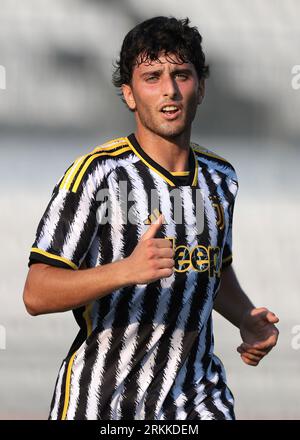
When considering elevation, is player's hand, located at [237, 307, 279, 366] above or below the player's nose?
below

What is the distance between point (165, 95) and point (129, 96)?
0.90 feet

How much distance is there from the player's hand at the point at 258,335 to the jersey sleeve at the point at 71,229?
0.74m

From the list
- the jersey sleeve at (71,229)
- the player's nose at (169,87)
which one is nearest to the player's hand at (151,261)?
the jersey sleeve at (71,229)

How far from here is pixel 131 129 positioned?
6.94 meters

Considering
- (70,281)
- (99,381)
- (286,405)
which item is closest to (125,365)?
(99,381)

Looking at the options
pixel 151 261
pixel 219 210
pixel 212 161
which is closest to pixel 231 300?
pixel 219 210

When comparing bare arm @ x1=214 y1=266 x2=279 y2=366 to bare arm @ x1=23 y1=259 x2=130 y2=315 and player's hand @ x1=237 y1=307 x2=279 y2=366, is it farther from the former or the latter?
bare arm @ x1=23 y1=259 x2=130 y2=315

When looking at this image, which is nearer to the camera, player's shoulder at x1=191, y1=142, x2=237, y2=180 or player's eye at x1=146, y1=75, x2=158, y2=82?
player's eye at x1=146, y1=75, x2=158, y2=82

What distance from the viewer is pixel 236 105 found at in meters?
7.22

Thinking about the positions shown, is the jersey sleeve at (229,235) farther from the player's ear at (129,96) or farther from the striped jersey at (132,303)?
the player's ear at (129,96)

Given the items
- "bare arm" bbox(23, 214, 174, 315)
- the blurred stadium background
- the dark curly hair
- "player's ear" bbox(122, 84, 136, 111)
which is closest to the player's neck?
"player's ear" bbox(122, 84, 136, 111)

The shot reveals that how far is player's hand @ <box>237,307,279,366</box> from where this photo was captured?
11.7ft

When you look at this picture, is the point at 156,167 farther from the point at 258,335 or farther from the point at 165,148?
the point at 258,335
